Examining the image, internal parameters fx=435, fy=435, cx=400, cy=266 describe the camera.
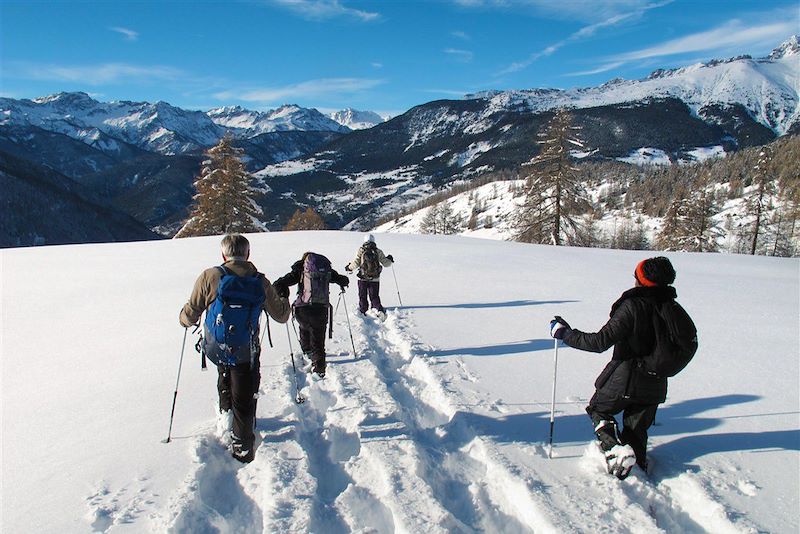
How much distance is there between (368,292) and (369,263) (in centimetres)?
78

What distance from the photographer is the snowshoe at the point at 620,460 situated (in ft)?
12.1

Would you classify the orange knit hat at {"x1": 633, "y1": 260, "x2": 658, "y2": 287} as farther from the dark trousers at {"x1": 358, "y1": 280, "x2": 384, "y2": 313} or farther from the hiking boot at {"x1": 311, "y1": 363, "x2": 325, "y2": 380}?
the dark trousers at {"x1": 358, "y1": 280, "x2": 384, "y2": 313}

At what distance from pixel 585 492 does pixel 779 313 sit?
29.2ft

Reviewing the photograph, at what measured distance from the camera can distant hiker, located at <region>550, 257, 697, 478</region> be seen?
366 centimetres

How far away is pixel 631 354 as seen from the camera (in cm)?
383

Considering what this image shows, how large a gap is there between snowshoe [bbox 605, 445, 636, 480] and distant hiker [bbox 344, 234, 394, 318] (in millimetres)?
5652

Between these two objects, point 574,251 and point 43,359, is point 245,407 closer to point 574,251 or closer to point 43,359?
point 43,359

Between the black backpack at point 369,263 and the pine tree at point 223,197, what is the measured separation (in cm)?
2439

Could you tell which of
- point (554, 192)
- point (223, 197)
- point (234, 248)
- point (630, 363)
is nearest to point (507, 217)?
point (554, 192)

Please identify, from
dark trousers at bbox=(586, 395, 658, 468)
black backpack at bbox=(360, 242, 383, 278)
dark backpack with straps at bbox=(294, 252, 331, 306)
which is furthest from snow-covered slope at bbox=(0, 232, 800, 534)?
dark backpack with straps at bbox=(294, 252, 331, 306)

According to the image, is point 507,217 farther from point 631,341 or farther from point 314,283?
point 631,341

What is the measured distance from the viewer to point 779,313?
9484 millimetres

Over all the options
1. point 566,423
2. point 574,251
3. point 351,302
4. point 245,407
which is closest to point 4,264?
point 351,302

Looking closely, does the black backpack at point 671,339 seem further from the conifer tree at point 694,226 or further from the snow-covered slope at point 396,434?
the conifer tree at point 694,226
